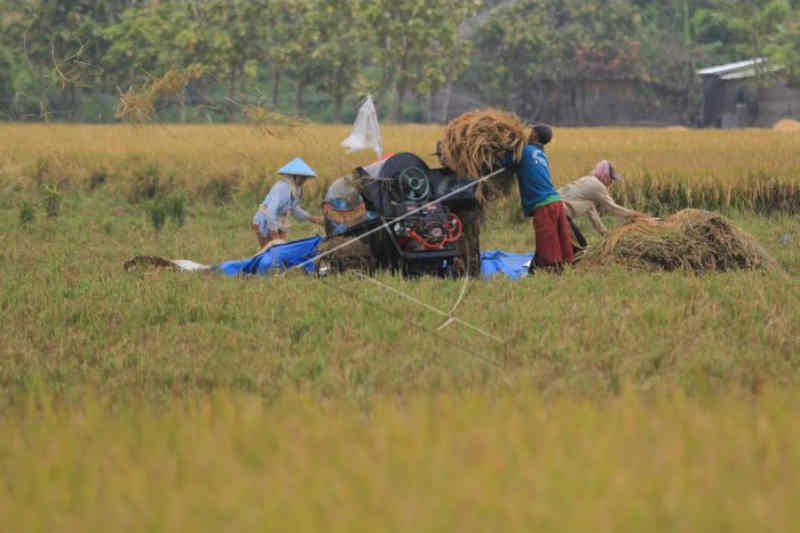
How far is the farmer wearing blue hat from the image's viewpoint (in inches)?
393

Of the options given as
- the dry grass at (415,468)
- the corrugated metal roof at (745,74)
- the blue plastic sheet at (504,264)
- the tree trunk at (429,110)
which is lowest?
the tree trunk at (429,110)

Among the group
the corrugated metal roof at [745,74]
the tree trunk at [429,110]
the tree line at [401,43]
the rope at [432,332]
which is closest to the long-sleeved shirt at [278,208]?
the rope at [432,332]

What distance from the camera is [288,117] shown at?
9344mm

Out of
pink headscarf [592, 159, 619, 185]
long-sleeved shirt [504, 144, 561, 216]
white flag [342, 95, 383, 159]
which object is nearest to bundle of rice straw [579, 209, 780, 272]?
long-sleeved shirt [504, 144, 561, 216]

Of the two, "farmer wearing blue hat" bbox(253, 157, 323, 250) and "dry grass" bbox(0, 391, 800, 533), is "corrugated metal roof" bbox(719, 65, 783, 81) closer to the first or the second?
"farmer wearing blue hat" bbox(253, 157, 323, 250)

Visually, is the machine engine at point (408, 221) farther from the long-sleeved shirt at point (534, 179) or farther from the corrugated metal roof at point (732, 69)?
the corrugated metal roof at point (732, 69)

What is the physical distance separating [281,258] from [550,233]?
2.01 meters

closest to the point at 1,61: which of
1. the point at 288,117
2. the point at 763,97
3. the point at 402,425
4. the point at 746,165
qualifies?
the point at 763,97

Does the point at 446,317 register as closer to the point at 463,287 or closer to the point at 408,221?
the point at 463,287

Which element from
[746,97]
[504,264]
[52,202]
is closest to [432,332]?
[504,264]

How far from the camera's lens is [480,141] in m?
8.74

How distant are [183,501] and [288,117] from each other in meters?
6.39

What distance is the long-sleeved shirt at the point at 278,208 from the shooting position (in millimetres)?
10055

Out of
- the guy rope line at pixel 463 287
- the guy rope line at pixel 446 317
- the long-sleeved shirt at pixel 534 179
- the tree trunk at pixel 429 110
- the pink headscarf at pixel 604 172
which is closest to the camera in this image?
the guy rope line at pixel 446 317
